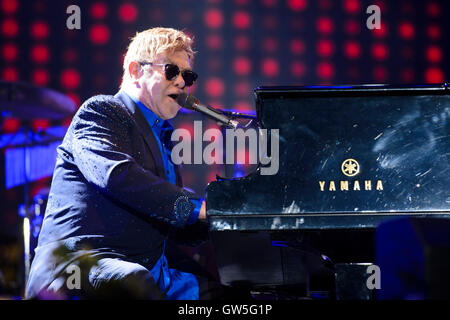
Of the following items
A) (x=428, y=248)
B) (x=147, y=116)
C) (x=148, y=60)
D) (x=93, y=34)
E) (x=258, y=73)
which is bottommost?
(x=428, y=248)

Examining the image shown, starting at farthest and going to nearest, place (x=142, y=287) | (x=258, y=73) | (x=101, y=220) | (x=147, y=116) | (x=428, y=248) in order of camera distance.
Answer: (x=258, y=73) < (x=147, y=116) < (x=101, y=220) < (x=142, y=287) < (x=428, y=248)

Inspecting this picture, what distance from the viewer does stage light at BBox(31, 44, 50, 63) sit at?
4.45m

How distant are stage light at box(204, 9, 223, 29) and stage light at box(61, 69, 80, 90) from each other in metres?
1.31

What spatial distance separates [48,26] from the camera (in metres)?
→ 4.45

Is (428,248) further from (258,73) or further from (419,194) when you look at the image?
(258,73)

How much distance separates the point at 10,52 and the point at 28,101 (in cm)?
131

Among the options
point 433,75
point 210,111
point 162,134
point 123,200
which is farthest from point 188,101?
point 433,75

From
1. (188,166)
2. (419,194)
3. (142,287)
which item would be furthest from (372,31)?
(142,287)

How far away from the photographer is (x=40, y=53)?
4457mm

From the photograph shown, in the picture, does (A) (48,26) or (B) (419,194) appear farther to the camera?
(A) (48,26)

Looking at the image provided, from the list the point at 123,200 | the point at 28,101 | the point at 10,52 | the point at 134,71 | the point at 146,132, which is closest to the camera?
the point at 123,200

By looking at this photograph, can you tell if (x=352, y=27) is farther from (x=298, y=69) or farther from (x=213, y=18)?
(x=213, y=18)

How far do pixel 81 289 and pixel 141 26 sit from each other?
3.16 metres

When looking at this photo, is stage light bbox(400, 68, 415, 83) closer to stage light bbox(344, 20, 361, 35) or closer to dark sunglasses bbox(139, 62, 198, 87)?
stage light bbox(344, 20, 361, 35)
